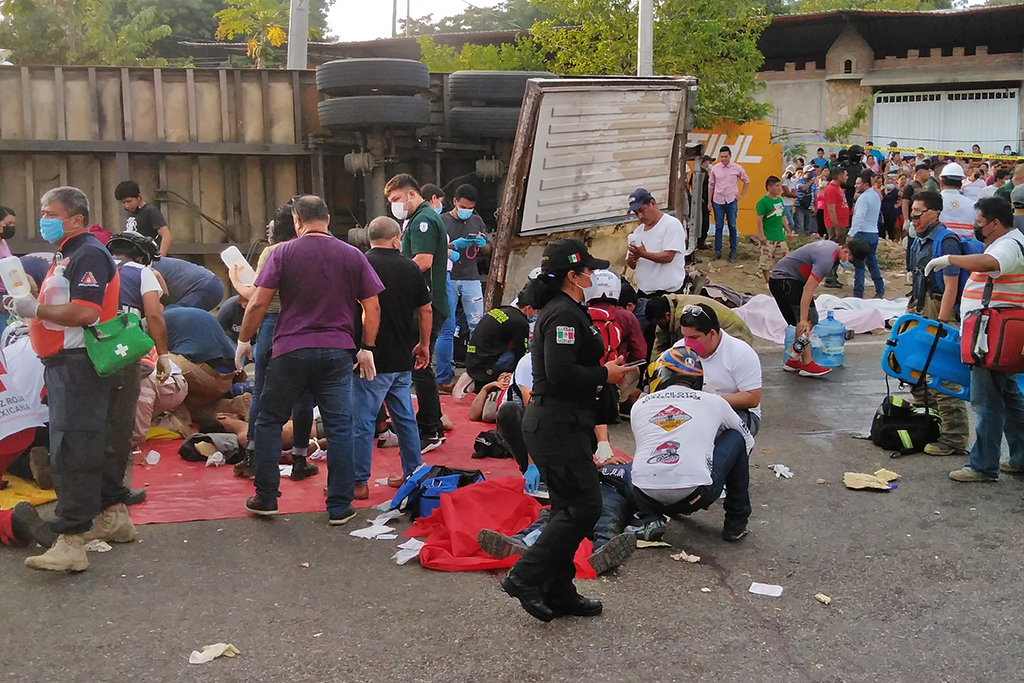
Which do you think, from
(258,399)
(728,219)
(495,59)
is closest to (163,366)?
(258,399)

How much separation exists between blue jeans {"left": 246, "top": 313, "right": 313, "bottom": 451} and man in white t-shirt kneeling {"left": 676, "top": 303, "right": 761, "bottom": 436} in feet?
7.93

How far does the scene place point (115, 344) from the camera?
517cm

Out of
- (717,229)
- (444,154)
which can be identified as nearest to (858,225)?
(717,229)

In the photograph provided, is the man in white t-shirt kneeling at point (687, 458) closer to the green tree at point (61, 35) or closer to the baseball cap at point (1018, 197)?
the baseball cap at point (1018, 197)

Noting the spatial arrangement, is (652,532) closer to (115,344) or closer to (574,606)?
(574,606)

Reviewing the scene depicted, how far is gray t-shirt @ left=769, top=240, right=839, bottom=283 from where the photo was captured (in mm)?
9562

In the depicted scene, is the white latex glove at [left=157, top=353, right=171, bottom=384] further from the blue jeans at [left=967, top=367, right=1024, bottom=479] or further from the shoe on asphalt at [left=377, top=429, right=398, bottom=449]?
the blue jeans at [left=967, top=367, right=1024, bottom=479]

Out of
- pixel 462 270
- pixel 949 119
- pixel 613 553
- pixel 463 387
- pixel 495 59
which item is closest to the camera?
pixel 613 553

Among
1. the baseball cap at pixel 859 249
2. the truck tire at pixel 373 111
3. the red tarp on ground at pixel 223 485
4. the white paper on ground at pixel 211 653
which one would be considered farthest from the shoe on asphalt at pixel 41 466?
the baseball cap at pixel 859 249

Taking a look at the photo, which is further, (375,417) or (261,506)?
(375,417)

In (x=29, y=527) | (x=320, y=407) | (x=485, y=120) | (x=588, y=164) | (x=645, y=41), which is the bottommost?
(x=29, y=527)

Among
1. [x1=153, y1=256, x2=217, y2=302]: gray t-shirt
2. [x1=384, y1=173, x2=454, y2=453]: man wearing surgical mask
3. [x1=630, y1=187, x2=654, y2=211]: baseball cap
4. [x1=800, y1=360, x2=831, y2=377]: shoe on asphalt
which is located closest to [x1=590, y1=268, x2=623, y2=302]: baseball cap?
[x1=630, y1=187, x2=654, y2=211]: baseball cap

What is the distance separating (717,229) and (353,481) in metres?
11.0

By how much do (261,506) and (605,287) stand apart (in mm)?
3330
